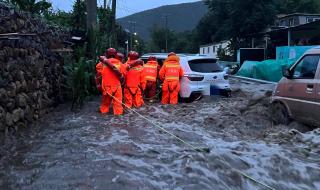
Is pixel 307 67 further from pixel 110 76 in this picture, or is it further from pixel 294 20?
pixel 294 20

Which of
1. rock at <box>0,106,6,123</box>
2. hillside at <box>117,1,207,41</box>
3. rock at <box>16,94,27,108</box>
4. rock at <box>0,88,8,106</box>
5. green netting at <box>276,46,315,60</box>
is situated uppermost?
hillside at <box>117,1,207,41</box>

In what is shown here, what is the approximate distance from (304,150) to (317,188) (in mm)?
1521

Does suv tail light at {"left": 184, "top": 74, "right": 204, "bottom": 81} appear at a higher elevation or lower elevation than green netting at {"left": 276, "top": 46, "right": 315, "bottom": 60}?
lower

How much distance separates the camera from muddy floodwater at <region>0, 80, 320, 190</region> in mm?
5672

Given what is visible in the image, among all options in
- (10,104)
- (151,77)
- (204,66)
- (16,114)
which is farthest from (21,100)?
(204,66)

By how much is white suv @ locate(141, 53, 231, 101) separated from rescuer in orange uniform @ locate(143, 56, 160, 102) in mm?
769

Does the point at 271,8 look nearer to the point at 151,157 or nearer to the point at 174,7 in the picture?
the point at 151,157

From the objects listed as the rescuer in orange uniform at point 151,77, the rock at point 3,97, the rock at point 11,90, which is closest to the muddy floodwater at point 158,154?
the rock at point 3,97

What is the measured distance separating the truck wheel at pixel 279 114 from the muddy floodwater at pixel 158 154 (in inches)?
6.9

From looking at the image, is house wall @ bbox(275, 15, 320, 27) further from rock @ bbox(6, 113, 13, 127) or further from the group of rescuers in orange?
rock @ bbox(6, 113, 13, 127)

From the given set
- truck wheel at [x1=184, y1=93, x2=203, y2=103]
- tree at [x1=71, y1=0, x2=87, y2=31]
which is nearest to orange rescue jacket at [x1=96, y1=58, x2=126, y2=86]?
truck wheel at [x1=184, y1=93, x2=203, y2=103]

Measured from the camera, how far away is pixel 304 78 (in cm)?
895

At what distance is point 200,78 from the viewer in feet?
43.1

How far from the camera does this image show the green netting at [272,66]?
19547mm
